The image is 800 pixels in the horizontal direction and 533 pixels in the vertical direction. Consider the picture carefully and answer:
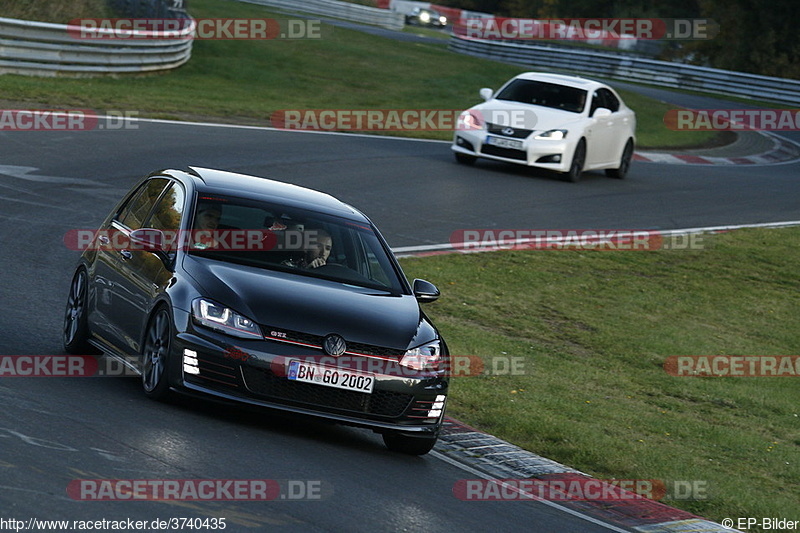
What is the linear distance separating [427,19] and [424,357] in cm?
6578

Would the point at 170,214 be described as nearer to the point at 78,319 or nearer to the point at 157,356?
the point at 78,319

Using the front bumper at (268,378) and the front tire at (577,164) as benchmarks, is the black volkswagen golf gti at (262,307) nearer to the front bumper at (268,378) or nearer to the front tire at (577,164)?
the front bumper at (268,378)

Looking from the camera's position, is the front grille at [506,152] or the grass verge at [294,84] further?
the grass verge at [294,84]

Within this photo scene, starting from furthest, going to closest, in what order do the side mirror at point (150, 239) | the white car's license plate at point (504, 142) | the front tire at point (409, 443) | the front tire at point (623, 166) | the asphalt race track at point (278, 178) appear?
the front tire at point (623, 166) → the white car's license plate at point (504, 142) → the side mirror at point (150, 239) → the front tire at point (409, 443) → the asphalt race track at point (278, 178)

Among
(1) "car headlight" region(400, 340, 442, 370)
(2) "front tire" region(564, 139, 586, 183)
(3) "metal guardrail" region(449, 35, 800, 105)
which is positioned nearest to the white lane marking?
(1) "car headlight" region(400, 340, 442, 370)

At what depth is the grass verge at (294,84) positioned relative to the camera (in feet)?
79.6

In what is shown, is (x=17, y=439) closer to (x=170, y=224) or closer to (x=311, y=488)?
(x=311, y=488)

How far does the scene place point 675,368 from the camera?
1209cm

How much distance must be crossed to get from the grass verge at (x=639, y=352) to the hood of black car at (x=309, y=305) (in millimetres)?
1366

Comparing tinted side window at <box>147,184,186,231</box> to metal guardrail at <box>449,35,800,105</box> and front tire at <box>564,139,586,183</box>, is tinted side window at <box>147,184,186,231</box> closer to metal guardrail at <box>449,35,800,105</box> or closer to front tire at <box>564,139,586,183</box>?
front tire at <box>564,139,586,183</box>

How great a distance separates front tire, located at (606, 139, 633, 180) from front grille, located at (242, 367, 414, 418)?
16.5 meters

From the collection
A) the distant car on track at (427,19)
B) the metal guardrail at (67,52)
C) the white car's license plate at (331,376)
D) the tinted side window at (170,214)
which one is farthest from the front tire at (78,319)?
the distant car on track at (427,19)

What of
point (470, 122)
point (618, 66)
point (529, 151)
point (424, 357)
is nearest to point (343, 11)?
point (618, 66)

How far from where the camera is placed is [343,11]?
62.3 metres
